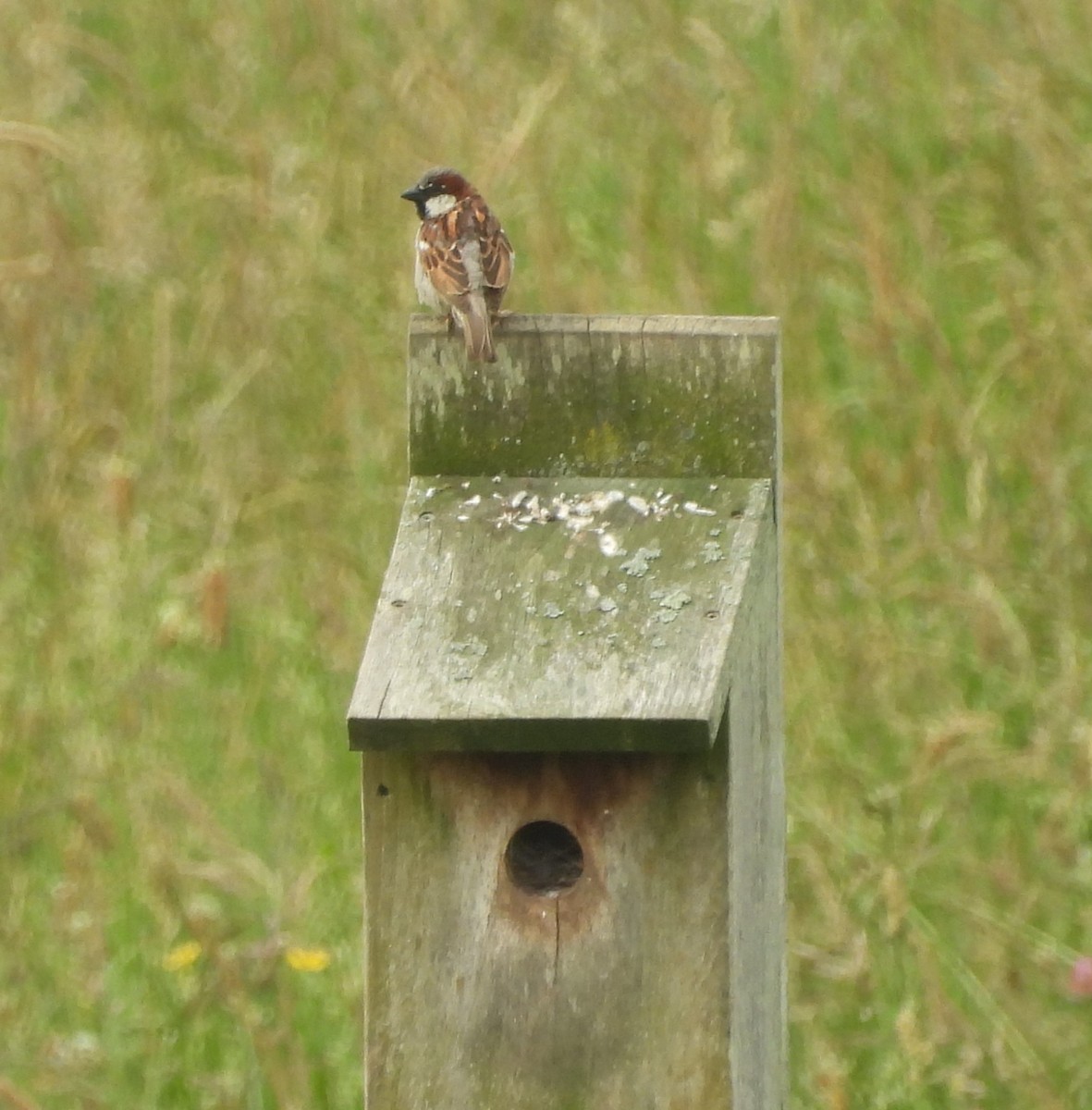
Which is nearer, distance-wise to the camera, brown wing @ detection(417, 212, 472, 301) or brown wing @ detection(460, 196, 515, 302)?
brown wing @ detection(417, 212, 472, 301)

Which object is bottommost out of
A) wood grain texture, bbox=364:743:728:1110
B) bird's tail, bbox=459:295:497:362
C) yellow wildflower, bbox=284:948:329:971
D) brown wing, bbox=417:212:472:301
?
yellow wildflower, bbox=284:948:329:971

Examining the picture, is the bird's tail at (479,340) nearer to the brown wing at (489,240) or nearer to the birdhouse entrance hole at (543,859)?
the birdhouse entrance hole at (543,859)

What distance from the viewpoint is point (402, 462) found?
4285 mm

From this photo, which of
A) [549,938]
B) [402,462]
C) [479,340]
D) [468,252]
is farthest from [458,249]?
[549,938]

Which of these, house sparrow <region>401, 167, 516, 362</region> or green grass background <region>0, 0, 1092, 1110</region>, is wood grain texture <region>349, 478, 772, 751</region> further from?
green grass background <region>0, 0, 1092, 1110</region>

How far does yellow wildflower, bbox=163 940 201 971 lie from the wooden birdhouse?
1.17 m

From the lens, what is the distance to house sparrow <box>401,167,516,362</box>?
10.8 ft

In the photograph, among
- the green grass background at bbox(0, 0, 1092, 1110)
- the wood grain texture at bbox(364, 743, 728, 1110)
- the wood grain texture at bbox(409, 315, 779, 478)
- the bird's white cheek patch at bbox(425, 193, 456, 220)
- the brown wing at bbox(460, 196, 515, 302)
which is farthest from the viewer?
the bird's white cheek patch at bbox(425, 193, 456, 220)

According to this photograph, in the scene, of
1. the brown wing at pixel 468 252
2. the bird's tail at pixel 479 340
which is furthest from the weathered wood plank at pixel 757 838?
the brown wing at pixel 468 252

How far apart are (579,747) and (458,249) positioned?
189cm

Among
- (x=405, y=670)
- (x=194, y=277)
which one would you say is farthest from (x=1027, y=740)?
(x=194, y=277)

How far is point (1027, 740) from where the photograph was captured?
3.44 metres

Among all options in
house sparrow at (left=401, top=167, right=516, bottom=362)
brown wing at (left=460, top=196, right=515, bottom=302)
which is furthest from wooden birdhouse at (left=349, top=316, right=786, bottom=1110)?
brown wing at (left=460, top=196, right=515, bottom=302)

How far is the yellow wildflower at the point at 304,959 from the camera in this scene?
313 centimetres
